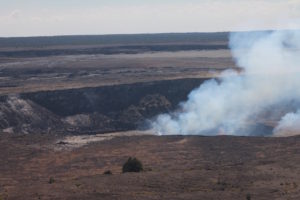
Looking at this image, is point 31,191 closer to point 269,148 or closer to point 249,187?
point 249,187

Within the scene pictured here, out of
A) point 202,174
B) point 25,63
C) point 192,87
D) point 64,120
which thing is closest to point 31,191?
point 202,174

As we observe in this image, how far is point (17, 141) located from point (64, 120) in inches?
788

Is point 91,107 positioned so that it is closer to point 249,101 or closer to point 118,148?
point 249,101

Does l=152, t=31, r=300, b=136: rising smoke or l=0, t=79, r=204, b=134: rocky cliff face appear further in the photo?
l=0, t=79, r=204, b=134: rocky cliff face

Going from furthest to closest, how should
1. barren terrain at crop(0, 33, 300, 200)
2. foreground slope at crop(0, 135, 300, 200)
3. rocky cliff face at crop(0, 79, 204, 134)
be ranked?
rocky cliff face at crop(0, 79, 204, 134)
barren terrain at crop(0, 33, 300, 200)
foreground slope at crop(0, 135, 300, 200)

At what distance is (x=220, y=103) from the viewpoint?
8862cm

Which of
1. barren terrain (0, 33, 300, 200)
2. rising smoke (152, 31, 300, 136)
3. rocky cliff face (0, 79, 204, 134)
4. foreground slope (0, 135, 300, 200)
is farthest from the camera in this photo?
rocky cliff face (0, 79, 204, 134)

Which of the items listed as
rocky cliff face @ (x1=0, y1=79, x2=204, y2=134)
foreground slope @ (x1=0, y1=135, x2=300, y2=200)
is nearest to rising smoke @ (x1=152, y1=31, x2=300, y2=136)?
rocky cliff face @ (x1=0, y1=79, x2=204, y2=134)

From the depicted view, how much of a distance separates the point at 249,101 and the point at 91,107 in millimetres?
25950

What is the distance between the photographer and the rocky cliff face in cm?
8450

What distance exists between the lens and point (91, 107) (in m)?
93.9

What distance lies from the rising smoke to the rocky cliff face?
333 centimetres

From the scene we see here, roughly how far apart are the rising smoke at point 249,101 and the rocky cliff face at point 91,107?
3.33 m

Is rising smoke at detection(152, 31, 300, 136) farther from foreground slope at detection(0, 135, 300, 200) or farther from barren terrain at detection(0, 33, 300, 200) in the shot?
foreground slope at detection(0, 135, 300, 200)
